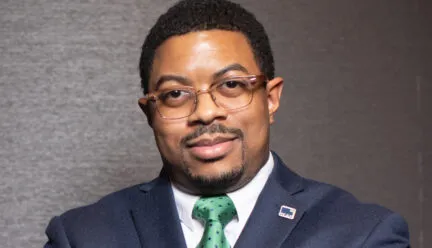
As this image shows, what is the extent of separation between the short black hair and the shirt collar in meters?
0.23

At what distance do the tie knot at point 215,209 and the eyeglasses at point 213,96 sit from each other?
0.62 ft

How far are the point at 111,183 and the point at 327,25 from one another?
0.78m

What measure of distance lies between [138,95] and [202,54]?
67cm

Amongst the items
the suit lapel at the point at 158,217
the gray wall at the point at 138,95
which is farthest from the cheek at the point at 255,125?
the gray wall at the point at 138,95

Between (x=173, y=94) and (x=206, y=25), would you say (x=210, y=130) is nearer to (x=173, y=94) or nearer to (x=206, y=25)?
(x=173, y=94)

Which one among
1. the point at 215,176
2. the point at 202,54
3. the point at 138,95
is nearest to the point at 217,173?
the point at 215,176

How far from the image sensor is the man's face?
150 centimetres

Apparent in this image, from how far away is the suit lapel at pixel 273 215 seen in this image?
150cm

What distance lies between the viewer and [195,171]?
152 cm

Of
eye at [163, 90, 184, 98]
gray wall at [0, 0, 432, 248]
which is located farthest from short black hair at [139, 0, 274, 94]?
gray wall at [0, 0, 432, 248]

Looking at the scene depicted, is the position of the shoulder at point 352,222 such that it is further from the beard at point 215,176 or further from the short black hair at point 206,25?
the short black hair at point 206,25

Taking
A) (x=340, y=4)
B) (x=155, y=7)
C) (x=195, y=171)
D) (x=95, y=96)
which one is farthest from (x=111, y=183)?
(x=340, y=4)

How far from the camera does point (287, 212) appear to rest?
5.08 ft

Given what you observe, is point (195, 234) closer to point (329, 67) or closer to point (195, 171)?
point (195, 171)
